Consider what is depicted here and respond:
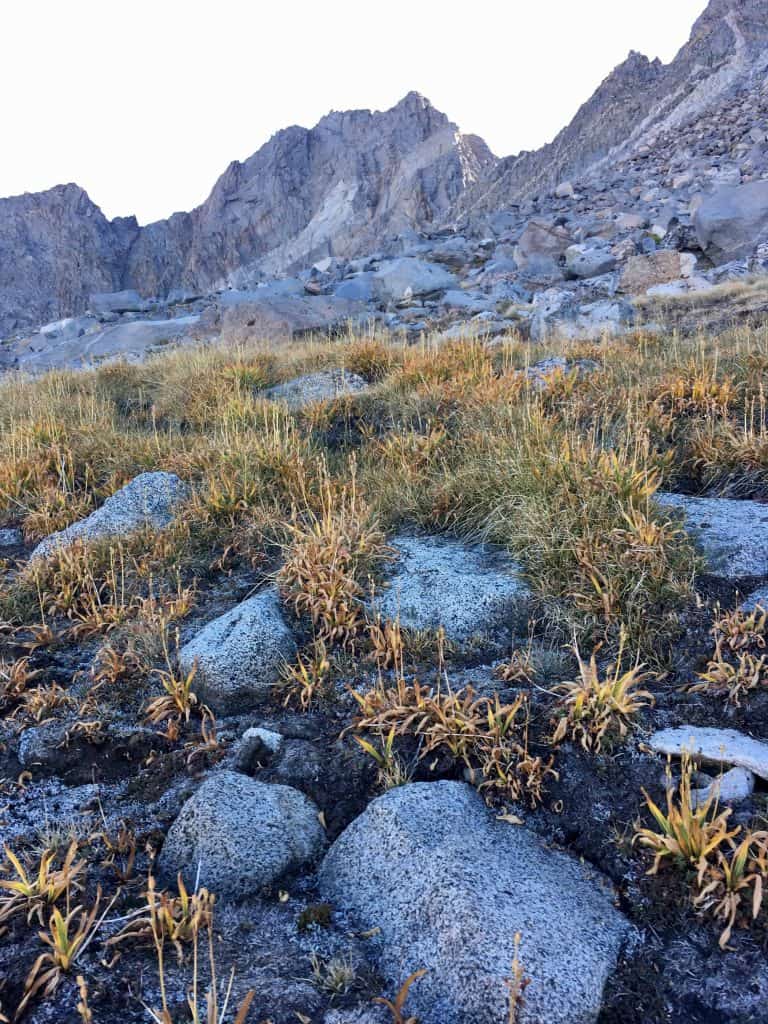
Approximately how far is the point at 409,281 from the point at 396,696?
15.9 m

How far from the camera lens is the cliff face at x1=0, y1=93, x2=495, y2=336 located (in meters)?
59.3

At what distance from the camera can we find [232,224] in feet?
218

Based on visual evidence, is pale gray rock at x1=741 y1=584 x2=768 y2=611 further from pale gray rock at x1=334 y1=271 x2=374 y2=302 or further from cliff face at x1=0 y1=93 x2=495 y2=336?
cliff face at x1=0 y1=93 x2=495 y2=336

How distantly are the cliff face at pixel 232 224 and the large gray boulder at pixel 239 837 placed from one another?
58.6 meters

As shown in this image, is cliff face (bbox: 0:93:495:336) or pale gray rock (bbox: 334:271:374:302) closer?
pale gray rock (bbox: 334:271:374:302)

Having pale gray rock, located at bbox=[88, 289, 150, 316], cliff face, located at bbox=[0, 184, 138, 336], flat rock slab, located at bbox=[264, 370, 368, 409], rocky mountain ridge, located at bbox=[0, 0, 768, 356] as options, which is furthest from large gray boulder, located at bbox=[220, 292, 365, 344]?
cliff face, located at bbox=[0, 184, 138, 336]

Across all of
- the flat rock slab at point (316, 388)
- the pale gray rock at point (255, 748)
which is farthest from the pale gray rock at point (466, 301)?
the pale gray rock at point (255, 748)

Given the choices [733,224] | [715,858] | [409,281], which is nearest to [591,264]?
[733,224]

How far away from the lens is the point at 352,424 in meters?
7.15

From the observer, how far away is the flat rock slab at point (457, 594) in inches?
151

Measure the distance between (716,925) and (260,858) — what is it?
146cm

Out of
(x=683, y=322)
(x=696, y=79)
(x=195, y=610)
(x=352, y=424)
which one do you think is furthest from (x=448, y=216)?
(x=195, y=610)

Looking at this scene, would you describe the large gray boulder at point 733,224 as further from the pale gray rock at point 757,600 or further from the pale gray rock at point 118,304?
the pale gray rock at point 118,304

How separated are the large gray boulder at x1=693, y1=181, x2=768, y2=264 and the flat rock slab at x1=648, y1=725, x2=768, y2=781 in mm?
13415
